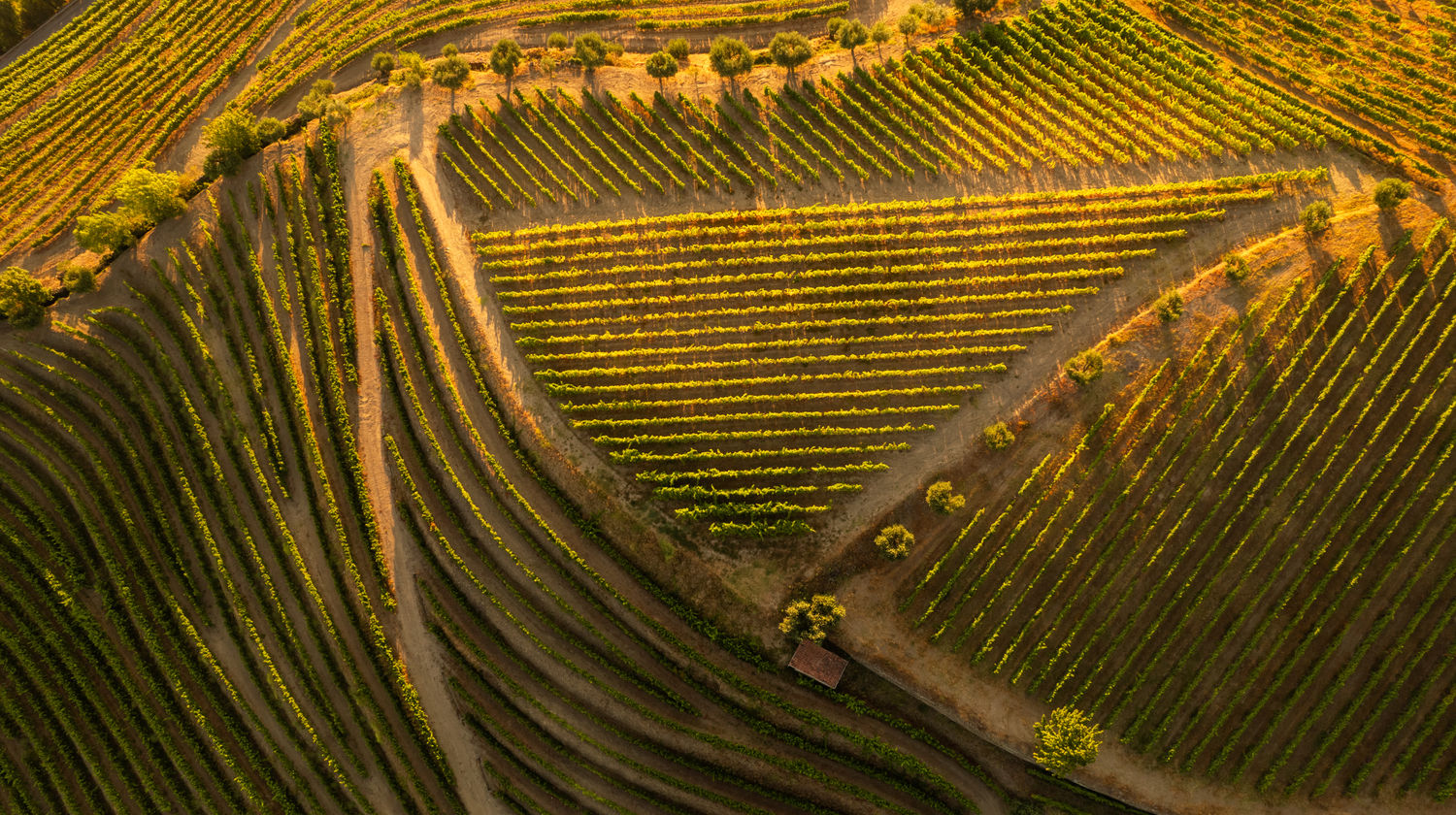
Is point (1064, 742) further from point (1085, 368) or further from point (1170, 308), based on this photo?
point (1170, 308)

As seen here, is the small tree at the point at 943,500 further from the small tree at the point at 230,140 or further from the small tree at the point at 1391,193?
the small tree at the point at 230,140

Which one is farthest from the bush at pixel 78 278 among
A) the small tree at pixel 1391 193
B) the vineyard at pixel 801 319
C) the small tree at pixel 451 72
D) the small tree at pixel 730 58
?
the small tree at pixel 1391 193

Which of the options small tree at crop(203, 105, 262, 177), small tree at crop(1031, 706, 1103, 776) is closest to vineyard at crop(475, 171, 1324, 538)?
small tree at crop(1031, 706, 1103, 776)

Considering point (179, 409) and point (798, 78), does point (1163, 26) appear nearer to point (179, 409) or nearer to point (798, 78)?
point (798, 78)

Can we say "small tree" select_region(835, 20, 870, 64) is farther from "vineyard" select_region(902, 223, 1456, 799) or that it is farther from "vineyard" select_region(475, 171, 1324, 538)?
"vineyard" select_region(902, 223, 1456, 799)

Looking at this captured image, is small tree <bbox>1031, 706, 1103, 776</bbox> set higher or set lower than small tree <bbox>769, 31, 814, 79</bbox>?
lower

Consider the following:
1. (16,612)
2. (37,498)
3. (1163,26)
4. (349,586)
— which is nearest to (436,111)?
(349,586)
